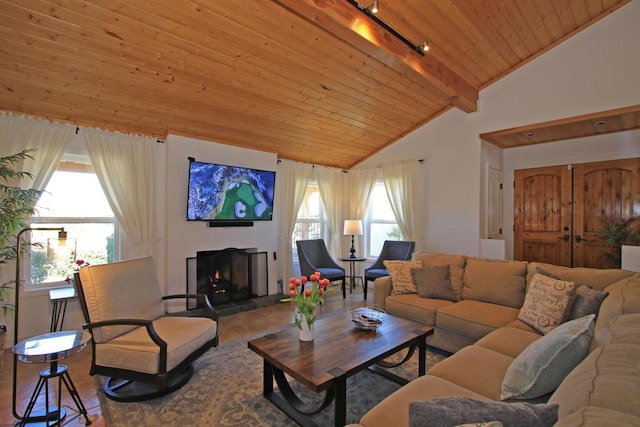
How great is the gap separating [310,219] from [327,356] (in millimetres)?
4001

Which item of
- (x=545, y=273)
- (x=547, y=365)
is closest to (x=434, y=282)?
(x=545, y=273)

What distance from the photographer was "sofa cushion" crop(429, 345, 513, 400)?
163cm

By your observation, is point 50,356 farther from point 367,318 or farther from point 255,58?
point 255,58

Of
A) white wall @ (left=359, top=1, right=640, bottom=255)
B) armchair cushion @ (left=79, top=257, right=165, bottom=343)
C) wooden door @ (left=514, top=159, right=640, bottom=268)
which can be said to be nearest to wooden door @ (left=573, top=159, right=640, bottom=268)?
wooden door @ (left=514, top=159, right=640, bottom=268)

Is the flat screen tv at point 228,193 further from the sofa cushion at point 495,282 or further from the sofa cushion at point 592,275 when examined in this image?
the sofa cushion at point 592,275

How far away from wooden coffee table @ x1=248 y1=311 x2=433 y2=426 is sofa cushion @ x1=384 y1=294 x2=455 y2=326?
1.63 feet

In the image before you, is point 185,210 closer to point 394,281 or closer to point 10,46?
point 10,46

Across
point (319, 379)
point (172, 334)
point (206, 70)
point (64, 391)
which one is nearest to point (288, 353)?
point (319, 379)

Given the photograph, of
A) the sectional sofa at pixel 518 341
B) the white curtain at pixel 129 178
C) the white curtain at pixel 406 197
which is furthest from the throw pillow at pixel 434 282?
the white curtain at pixel 129 178

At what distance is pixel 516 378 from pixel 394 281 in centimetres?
206

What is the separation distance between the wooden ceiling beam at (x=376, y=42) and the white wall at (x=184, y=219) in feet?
6.52

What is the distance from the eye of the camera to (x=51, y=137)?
329cm

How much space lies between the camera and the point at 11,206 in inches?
110

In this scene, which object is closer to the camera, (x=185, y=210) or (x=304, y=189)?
(x=185, y=210)
